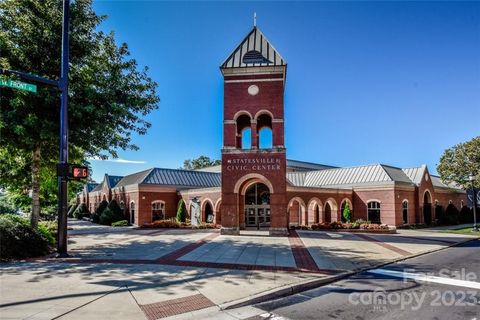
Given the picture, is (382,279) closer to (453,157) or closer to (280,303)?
(280,303)

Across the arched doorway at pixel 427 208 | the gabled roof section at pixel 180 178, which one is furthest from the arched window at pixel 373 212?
the gabled roof section at pixel 180 178

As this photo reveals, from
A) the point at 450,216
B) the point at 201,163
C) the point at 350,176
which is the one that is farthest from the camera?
the point at 201,163

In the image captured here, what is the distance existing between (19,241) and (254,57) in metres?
16.4

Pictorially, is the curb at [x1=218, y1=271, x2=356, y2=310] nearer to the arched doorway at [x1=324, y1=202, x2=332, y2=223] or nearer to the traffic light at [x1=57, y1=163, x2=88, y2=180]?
the traffic light at [x1=57, y1=163, x2=88, y2=180]

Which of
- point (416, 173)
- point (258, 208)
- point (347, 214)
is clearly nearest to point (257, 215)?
point (258, 208)

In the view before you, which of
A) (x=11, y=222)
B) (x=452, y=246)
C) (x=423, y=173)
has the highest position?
(x=423, y=173)

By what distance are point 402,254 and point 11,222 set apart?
49.9 ft

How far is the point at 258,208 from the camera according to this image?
2616cm

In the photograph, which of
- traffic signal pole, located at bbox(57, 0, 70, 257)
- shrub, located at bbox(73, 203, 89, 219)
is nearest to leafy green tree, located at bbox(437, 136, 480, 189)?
traffic signal pole, located at bbox(57, 0, 70, 257)

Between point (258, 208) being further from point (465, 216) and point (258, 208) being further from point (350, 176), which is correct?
point (465, 216)

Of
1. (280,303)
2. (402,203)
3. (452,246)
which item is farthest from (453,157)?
(280,303)

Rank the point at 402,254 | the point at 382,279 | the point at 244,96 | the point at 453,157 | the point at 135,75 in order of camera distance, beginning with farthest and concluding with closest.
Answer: the point at 453,157 → the point at 244,96 → the point at 135,75 → the point at 402,254 → the point at 382,279

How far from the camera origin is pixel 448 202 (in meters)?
40.5

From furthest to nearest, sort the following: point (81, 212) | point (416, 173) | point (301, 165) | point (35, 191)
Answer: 1. point (301, 165)
2. point (81, 212)
3. point (416, 173)
4. point (35, 191)
